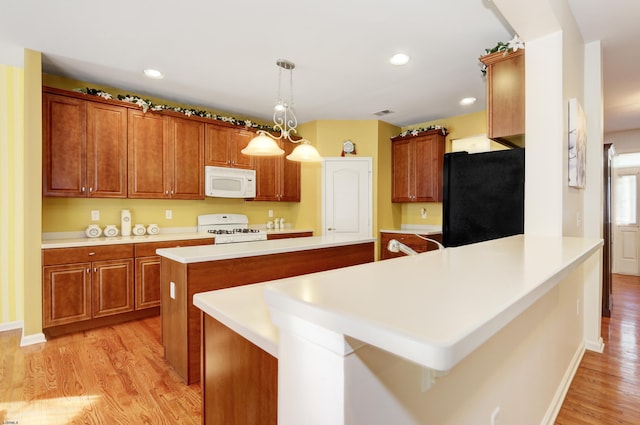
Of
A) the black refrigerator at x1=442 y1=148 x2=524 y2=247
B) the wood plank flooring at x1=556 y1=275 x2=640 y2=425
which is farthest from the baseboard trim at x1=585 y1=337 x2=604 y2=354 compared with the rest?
the black refrigerator at x1=442 y1=148 x2=524 y2=247

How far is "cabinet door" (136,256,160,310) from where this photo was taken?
11.0 feet

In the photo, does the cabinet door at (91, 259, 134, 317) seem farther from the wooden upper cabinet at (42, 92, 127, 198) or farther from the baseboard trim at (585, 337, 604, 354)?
the baseboard trim at (585, 337, 604, 354)

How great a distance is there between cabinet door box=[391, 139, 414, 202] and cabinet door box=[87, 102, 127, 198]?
3798 mm

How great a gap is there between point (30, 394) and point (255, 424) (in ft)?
6.58

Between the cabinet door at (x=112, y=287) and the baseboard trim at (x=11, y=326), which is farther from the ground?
the cabinet door at (x=112, y=287)

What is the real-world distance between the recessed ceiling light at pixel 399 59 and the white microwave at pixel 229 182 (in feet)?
8.09

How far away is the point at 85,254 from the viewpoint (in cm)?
304

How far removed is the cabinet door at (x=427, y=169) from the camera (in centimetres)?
470

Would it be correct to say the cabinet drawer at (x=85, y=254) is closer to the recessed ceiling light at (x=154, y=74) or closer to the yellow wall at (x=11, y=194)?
the yellow wall at (x=11, y=194)

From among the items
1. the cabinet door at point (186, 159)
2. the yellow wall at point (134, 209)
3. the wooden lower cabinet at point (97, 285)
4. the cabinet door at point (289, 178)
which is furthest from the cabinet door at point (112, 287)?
the cabinet door at point (289, 178)

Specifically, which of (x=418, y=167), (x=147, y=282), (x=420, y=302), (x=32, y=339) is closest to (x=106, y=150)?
(x=147, y=282)

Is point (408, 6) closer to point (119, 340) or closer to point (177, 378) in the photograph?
point (177, 378)

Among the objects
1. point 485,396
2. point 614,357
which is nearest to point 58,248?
point 485,396

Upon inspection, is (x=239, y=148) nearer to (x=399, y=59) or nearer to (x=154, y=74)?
(x=154, y=74)
